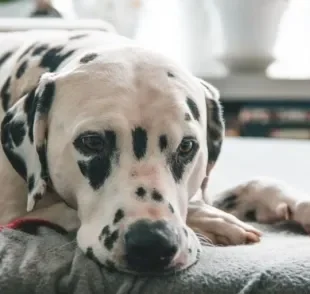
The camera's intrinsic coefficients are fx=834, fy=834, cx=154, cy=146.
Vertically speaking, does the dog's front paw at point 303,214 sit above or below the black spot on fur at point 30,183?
below

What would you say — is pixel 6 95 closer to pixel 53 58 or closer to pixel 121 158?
pixel 53 58

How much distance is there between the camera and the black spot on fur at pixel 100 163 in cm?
146

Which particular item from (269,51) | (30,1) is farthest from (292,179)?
(30,1)

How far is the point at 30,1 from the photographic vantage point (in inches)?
160

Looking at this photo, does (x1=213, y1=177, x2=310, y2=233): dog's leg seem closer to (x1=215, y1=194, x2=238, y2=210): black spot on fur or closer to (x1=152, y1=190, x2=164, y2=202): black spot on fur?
(x1=215, y1=194, x2=238, y2=210): black spot on fur

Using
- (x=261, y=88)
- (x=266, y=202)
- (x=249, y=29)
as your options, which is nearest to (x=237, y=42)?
(x=249, y=29)

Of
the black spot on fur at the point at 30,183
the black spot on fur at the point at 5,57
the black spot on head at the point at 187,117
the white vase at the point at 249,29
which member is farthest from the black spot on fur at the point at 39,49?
the white vase at the point at 249,29

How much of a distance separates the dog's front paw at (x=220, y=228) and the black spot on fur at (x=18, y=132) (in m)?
0.36

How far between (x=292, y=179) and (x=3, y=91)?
850 millimetres

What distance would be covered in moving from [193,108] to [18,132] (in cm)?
34

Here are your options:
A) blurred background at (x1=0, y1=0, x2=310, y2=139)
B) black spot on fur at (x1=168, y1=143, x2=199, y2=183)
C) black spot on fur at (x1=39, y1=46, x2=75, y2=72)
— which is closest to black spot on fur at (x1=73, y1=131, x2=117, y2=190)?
black spot on fur at (x1=168, y1=143, x2=199, y2=183)

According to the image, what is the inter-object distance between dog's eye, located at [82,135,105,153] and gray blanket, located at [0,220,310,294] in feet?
0.62

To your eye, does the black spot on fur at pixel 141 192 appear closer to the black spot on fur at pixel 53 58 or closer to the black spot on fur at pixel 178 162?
the black spot on fur at pixel 178 162

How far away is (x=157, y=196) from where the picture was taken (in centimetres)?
138
